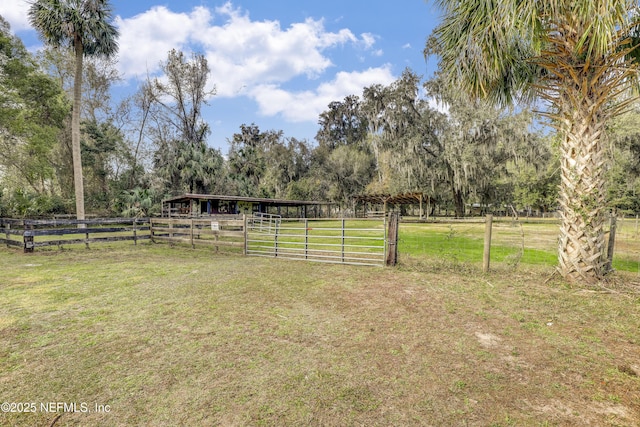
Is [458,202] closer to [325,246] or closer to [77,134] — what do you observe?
[325,246]

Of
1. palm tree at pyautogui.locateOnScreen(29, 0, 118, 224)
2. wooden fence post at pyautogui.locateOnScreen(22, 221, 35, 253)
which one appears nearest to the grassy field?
wooden fence post at pyautogui.locateOnScreen(22, 221, 35, 253)

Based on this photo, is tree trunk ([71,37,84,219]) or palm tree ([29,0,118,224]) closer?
palm tree ([29,0,118,224])

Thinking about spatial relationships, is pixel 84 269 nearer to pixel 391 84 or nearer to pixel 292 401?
pixel 292 401

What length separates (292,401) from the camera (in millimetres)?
2271

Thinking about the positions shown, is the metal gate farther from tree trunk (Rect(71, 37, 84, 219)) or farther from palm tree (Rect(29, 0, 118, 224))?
palm tree (Rect(29, 0, 118, 224))

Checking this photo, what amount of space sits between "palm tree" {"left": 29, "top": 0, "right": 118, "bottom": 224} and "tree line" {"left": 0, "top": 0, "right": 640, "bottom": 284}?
0.22 ft

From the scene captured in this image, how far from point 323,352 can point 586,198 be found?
554cm

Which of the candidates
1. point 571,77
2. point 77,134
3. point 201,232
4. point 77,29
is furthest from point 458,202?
point 77,29

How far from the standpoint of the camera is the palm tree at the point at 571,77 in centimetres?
492

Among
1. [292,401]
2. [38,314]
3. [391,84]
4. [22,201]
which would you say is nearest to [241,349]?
[292,401]

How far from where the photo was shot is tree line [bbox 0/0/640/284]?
5324 millimetres

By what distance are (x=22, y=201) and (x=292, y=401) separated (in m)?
28.1

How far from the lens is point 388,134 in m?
31.1

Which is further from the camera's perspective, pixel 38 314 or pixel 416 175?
pixel 416 175
